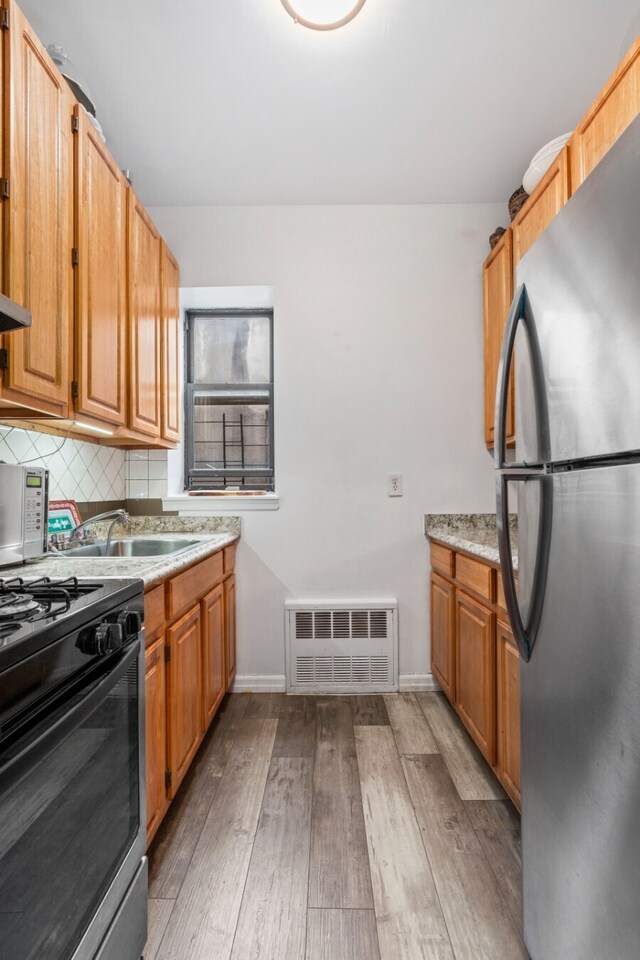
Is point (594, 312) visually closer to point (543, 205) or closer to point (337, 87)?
point (543, 205)

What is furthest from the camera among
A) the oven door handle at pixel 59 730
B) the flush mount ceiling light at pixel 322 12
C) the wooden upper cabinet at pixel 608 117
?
the flush mount ceiling light at pixel 322 12

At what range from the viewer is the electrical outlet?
268 centimetres

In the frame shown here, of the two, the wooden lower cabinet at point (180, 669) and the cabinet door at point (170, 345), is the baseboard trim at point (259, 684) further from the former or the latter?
the cabinet door at point (170, 345)

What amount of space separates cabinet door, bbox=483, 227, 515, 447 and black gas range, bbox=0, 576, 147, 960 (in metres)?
1.84

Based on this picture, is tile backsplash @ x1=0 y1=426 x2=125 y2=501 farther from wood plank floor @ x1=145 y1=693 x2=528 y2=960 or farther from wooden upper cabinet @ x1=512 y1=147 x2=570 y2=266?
wooden upper cabinet @ x1=512 y1=147 x2=570 y2=266

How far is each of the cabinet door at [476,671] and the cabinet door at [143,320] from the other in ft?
5.10

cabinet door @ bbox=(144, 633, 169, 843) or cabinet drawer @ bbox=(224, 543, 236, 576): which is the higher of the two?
cabinet drawer @ bbox=(224, 543, 236, 576)

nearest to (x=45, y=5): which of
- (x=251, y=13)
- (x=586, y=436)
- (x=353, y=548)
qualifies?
(x=251, y=13)

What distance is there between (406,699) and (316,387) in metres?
1.70

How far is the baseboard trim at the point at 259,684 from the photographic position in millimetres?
2617

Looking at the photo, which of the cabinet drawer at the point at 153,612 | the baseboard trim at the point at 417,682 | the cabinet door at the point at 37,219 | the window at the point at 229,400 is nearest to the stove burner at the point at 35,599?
the cabinet drawer at the point at 153,612

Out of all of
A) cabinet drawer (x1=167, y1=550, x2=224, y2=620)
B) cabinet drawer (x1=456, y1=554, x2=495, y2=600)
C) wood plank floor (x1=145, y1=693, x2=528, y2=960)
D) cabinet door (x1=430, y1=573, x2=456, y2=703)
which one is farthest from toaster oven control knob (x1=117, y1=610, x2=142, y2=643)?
cabinet door (x1=430, y1=573, x2=456, y2=703)

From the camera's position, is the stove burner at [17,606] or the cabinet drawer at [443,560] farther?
the cabinet drawer at [443,560]

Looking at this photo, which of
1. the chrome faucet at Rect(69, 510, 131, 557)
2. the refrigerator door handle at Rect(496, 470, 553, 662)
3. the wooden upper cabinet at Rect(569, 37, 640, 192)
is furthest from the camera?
the chrome faucet at Rect(69, 510, 131, 557)
